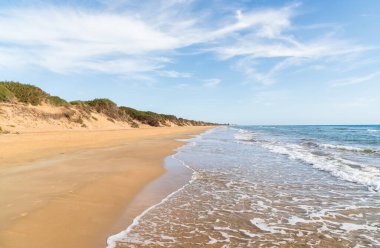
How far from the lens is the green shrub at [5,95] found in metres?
23.8

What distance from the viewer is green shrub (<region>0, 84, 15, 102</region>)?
23.8 meters

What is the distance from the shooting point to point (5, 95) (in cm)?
2405

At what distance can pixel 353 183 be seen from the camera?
8602 millimetres

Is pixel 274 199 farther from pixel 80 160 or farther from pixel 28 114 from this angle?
pixel 28 114

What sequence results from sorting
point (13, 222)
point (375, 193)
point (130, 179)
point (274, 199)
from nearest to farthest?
point (13, 222), point (274, 199), point (375, 193), point (130, 179)

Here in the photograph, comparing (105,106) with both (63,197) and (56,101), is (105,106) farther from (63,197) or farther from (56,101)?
(63,197)

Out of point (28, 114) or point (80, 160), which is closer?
point (80, 160)

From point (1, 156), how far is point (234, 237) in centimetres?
921

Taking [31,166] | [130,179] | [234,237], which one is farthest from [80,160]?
[234,237]

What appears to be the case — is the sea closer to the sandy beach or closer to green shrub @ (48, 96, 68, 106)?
the sandy beach

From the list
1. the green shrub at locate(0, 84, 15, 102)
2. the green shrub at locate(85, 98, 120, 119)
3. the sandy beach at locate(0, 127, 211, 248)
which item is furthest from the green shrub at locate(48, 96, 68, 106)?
the sandy beach at locate(0, 127, 211, 248)

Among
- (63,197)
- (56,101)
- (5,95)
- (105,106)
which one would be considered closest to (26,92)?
(5,95)

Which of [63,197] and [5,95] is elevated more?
[5,95]

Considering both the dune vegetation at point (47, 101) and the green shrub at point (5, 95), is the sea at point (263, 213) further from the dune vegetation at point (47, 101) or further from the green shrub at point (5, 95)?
the dune vegetation at point (47, 101)
